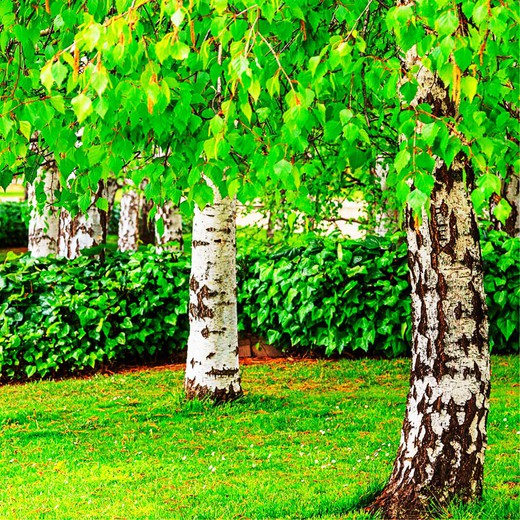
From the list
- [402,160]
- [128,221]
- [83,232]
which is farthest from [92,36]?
[128,221]

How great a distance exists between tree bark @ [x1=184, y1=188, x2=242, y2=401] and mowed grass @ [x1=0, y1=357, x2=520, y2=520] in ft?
0.93

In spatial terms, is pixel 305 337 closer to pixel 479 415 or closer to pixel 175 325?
pixel 175 325

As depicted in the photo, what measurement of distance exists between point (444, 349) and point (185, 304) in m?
5.50

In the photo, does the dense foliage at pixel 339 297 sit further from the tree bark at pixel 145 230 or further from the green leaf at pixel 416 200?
the tree bark at pixel 145 230

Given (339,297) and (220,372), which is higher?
(339,297)

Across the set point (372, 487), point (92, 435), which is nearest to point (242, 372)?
point (92, 435)

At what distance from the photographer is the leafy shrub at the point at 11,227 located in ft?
81.6

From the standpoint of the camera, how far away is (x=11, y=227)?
82.0 ft

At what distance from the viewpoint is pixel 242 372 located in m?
9.02

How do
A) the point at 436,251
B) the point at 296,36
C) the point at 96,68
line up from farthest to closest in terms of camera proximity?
the point at 436,251 → the point at 296,36 → the point at 96,68

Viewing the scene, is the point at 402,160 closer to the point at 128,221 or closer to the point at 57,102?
the point at 57,102

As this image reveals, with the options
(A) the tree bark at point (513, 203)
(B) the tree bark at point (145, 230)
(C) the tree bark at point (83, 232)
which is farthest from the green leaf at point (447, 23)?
(B) the tree bark at point (145, 230)

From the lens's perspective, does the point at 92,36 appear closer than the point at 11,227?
Yes

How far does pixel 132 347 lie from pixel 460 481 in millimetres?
5766
